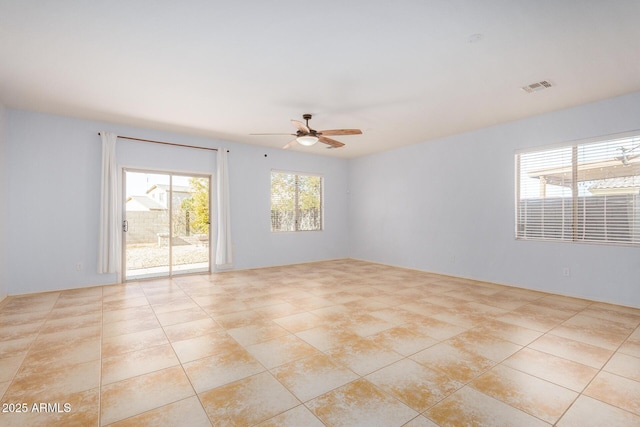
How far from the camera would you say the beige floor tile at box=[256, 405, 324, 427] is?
5.65 feet

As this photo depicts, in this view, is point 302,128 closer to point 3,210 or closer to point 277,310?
point 277,310

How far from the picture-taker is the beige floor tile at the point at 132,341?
2.69 meters

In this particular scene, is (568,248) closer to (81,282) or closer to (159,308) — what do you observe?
(159,308)

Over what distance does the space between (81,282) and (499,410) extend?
5947 millimetres

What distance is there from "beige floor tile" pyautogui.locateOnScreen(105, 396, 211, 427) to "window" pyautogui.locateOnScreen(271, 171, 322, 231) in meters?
5.29

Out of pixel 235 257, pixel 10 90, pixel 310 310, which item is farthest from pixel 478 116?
pixel 10 90

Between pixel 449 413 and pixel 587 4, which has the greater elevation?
pixel 587 4

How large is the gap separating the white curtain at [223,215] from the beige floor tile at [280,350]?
3574 millimetres

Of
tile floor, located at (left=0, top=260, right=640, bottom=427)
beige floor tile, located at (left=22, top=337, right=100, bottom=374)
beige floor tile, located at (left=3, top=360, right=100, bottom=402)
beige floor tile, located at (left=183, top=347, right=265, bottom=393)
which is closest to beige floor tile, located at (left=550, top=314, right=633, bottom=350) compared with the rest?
tile floor, located at (left=0, top=260, right=640, bottom=427)

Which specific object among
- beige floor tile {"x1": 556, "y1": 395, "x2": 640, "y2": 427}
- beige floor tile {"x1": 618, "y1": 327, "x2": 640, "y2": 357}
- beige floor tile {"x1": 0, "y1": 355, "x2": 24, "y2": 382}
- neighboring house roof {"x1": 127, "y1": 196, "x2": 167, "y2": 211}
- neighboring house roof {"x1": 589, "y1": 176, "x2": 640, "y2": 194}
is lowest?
beige floor tile {"x1": 0, "y1": 355, "x2": 24, "y2": 382}

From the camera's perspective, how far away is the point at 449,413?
182cm

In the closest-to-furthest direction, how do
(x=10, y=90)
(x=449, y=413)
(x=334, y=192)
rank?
(x=449, y=413), (x=10, y=90), (x=334, y=192)

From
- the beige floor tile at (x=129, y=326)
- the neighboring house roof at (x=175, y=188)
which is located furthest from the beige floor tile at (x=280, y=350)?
the neighboring house roof at (x=175, y=188)

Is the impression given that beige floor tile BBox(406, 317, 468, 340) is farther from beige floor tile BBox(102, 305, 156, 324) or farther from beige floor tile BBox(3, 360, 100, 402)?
beige floor tile BBox(102, 305, 156, 324)
